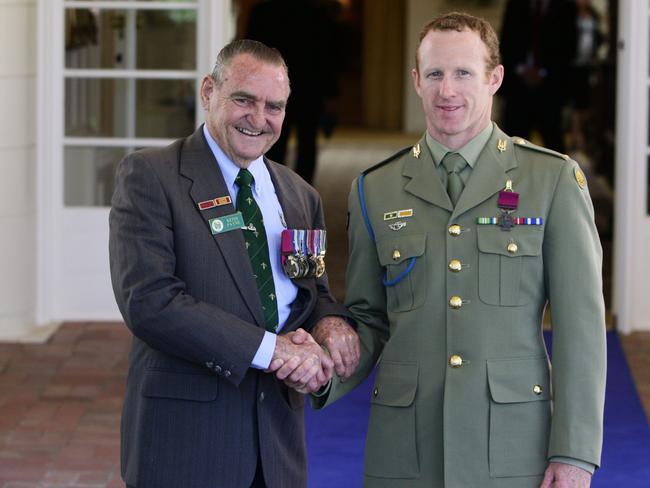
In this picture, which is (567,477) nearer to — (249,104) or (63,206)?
(249,104)

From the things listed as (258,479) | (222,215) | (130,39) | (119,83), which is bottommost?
(258,479)

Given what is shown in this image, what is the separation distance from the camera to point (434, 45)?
270 centimetres

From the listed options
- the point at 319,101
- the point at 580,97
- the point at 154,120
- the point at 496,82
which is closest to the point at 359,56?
the point at 580,97

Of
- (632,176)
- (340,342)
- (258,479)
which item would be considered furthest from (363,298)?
(632,176)

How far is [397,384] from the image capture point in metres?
2.75

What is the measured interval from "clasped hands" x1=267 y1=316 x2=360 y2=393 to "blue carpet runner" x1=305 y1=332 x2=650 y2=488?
5.27 ft

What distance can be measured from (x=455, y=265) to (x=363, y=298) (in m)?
0.28

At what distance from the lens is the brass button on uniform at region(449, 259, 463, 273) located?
270 centimetres

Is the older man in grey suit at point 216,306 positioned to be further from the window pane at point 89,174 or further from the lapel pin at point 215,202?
the window pane at point 89,174

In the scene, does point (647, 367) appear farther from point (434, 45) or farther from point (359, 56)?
point (359, 56)

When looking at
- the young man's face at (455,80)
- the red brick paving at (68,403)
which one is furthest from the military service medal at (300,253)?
the red brick paving at (68,403)

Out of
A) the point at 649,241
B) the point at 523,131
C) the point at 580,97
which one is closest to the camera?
the point at 649,241

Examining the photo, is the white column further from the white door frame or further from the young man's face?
the young man's face

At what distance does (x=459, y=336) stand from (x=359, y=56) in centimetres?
1741
